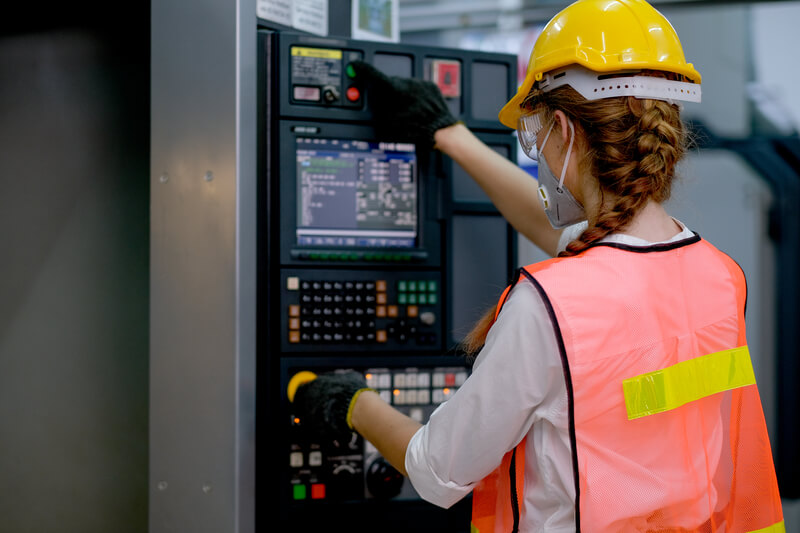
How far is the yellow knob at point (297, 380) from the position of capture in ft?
4.43

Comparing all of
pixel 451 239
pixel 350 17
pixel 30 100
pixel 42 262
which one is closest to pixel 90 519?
pixel 42 262

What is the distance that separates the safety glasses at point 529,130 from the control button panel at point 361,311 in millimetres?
437

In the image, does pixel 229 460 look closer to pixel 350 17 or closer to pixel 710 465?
pixel 710 465

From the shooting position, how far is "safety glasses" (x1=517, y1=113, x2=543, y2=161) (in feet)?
3.38

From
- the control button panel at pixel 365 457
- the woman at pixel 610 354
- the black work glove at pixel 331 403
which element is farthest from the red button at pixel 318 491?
the woman at pixel 610 354

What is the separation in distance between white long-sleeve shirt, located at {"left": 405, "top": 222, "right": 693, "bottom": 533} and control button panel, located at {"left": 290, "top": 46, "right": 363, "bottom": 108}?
70 centimetres

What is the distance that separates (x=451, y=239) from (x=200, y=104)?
62 centimetres

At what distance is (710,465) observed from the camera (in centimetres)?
93

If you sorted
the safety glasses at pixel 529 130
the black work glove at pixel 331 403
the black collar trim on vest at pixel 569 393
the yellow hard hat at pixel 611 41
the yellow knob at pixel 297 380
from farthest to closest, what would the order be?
the yellow knob at pixel 297 380 → the black work glove at pixel 331 403 → the safety glasses at pixel 529 130 → the yellow hard hat at pixel 611 41 → the black collar trim on vest at pixel 569 393

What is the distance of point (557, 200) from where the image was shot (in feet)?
3.45

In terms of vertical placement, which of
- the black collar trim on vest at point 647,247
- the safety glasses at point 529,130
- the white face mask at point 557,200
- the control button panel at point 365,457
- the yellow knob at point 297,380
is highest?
the safety glasses at point 529,130

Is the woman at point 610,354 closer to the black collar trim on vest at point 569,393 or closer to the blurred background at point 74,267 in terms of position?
the black collar trim on vest at point 569,393

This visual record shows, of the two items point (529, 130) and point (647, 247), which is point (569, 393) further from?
point (529, 130)

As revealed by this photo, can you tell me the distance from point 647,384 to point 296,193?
2.66 feet
